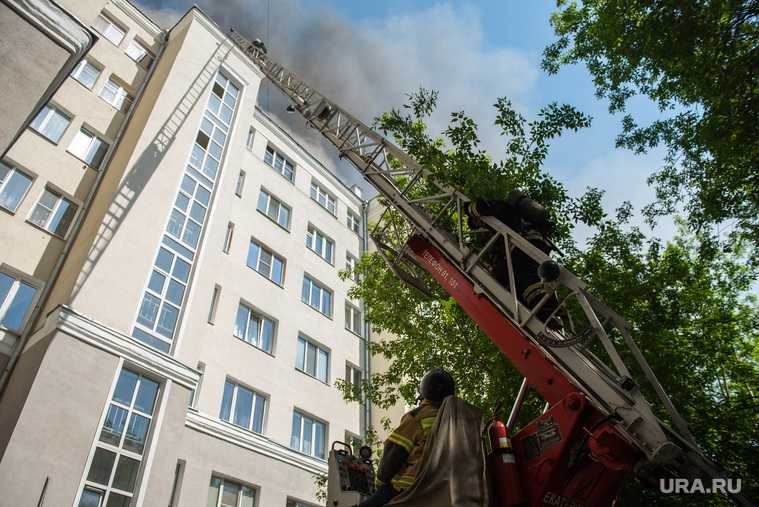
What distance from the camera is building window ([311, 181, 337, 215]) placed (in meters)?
25.4

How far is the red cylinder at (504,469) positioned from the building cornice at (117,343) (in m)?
9.74

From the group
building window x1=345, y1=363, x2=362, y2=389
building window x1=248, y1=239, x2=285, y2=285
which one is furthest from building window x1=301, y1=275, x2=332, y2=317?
building window x1=345, y1=363, x2=362, y2=389

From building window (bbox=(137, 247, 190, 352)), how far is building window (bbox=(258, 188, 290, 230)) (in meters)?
7.06

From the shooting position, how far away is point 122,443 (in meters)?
10.7

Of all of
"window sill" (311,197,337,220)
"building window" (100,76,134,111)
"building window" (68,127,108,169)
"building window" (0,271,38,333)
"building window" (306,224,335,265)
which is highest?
"window sill" (311,197,337,220)

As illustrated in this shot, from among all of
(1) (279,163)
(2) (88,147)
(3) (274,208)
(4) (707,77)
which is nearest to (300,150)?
(1) (279,163)

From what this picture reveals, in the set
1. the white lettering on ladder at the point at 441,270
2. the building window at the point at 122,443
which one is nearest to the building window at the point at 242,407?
the building window at the point at 122,443

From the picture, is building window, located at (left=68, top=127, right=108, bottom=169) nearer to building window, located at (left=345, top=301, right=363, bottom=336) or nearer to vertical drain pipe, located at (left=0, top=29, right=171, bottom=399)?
vertical drain pipe, located at (left=0, top=29, right=171, bottom=399)

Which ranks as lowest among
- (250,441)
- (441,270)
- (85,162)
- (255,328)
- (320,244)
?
(441,270)

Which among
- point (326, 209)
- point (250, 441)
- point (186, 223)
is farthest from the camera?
point (326, 209)

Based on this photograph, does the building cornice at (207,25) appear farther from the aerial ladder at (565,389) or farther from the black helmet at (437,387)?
the black helmet at (437,387)

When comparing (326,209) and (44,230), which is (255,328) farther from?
(326,209)

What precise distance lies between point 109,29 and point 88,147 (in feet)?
20.9

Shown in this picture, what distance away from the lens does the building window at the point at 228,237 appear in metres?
18.1
